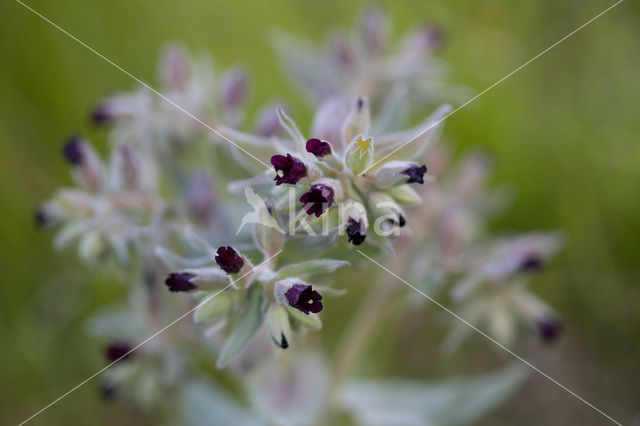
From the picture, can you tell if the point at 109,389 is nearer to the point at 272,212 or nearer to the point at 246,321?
the point at 246,321

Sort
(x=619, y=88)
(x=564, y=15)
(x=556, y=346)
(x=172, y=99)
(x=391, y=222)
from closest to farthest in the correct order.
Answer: (x=391, y=222) → (x=172, y=99) → (x=556, y=346) → (x=619, y=88) → (x=564, y=15)

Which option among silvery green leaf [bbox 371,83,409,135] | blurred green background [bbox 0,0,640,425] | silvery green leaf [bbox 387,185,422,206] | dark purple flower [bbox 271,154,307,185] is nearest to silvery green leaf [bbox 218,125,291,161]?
dark purple flower [bbox 271,154,307,185]

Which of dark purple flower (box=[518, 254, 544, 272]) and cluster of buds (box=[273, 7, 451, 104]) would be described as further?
cluster of buds (box=[273, 7, 451, 104])

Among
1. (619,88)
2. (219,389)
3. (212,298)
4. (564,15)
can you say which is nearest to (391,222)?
(212,298)

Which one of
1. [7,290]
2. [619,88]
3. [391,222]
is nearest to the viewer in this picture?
[391,222]

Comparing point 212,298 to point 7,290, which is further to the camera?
point 7,290

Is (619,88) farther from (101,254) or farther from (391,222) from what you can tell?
(101,254)

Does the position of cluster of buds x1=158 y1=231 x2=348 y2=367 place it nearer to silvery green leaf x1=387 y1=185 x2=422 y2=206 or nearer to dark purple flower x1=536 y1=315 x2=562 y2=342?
silvery green leaf x1=387 y1=185 x2=422 y2=206
